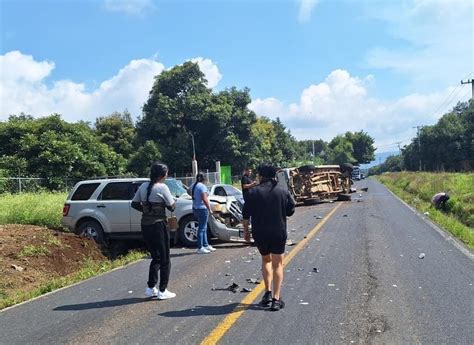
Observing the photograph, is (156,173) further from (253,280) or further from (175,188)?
(175,188)

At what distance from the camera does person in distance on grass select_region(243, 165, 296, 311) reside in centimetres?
650

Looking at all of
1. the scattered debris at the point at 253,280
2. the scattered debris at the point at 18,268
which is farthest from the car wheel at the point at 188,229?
the scattered debris at the point at 253,280

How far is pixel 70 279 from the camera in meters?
9.83

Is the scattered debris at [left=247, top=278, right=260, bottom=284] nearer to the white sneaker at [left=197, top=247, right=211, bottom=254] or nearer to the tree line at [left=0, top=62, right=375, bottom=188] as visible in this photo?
the white sneaker at [left=197, top=247, right=211, bottom=254]

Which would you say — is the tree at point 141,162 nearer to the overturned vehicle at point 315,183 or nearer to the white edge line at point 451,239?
the overturned vehicle at point 315,183

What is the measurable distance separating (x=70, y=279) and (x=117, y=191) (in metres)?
3.76

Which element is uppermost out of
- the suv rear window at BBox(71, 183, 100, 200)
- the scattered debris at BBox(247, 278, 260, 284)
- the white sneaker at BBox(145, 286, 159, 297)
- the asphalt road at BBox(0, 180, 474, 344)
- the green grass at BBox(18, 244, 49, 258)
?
the suv rear window at BBox(71, 183, 100, 200)

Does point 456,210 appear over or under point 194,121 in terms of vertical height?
under

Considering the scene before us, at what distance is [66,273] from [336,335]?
7272 millimetres

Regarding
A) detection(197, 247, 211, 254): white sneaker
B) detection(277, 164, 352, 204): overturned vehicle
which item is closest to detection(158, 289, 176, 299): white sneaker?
detection(197, 247, 211, 254): white sneaker

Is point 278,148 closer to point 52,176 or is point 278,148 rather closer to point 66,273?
point 52,176

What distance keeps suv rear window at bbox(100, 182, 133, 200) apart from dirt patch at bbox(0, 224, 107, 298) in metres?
1.29

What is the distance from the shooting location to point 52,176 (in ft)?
89.2

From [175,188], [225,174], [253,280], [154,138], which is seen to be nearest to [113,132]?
[154,138]
